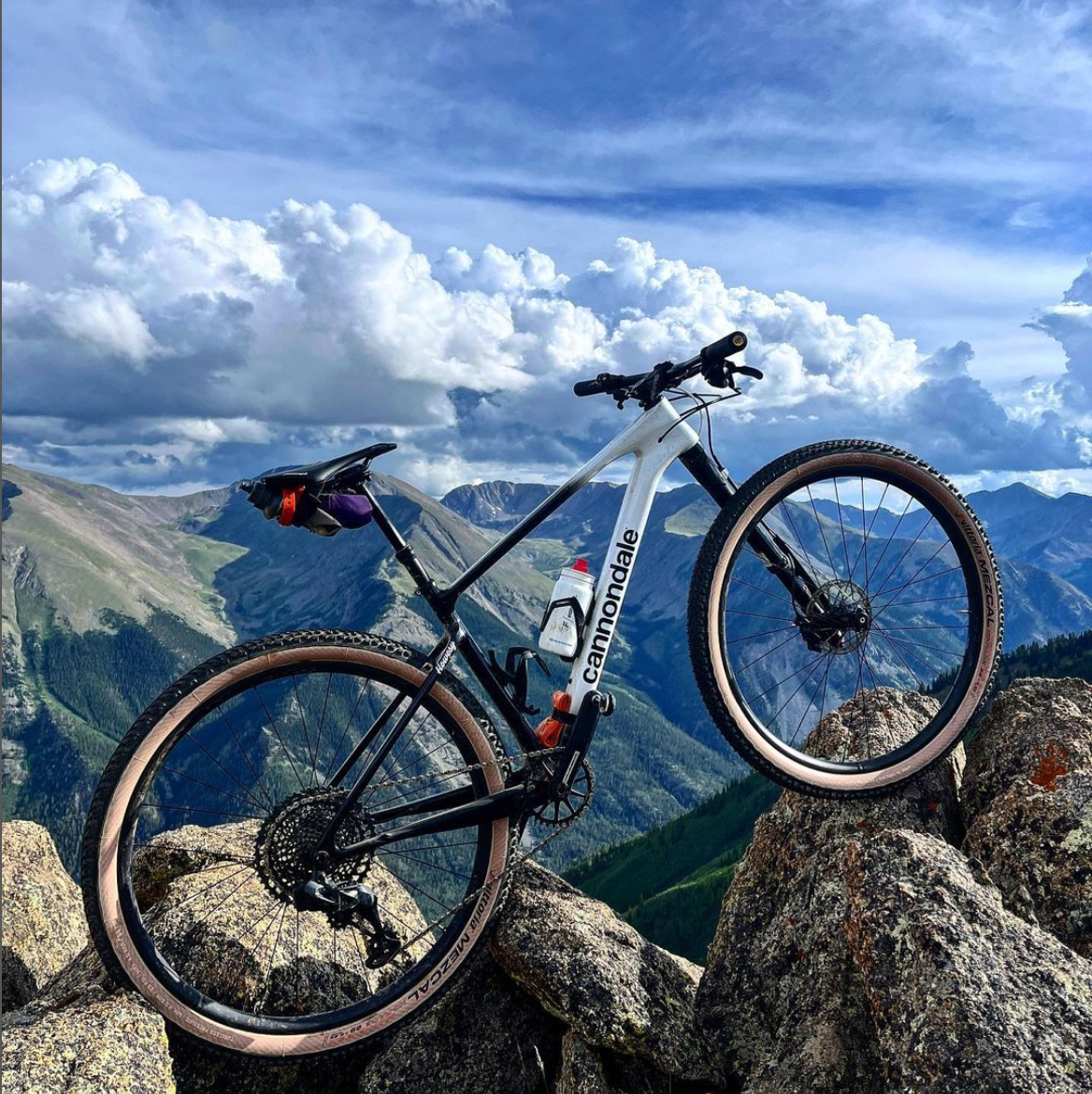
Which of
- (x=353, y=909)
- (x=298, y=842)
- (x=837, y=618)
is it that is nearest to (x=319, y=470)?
(x=298, y=842)

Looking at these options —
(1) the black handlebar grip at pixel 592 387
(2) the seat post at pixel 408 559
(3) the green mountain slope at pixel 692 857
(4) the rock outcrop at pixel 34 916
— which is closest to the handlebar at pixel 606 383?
(1) the black handlebar grip at pixel 592 387

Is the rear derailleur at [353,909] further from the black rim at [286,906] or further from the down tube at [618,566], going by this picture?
the down tube at [618,566]

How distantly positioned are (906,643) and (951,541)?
45.8 inches

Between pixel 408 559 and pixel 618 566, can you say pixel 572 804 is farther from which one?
pixel 408 559

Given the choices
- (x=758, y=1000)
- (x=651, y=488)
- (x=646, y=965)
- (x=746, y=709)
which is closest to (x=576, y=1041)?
(x=646, y=965)

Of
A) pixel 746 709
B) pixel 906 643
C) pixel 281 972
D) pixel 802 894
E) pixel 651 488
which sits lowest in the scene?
pixel 281 972

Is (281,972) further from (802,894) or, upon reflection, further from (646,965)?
(802,894)

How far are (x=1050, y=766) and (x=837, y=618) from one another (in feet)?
7.37

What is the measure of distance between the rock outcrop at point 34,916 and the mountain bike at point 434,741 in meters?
2.31

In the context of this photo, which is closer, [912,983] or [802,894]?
[912,983]

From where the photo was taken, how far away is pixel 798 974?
22.3 ft

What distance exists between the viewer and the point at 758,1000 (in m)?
6.93

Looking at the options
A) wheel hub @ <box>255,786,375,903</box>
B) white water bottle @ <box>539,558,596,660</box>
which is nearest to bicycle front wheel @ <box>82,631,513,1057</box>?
wheel hub @ <box>255,786,375,903</box>

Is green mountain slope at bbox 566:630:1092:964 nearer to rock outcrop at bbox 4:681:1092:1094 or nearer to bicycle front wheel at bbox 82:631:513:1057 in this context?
rock outcrop at bbox 4:681:1092:1094
